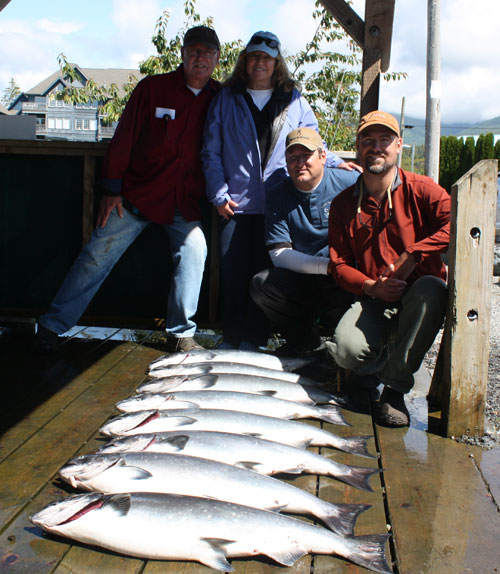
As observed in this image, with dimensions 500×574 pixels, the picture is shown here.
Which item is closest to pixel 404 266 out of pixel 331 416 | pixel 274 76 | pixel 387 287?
pixel 387 287

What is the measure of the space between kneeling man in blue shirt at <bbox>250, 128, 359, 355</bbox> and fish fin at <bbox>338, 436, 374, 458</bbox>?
4.66ft

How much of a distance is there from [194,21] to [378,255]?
912 cm

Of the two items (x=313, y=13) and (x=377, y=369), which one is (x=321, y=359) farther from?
(x=313, y=13)

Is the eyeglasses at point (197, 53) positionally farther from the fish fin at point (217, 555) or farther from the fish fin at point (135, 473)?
the fish fin at point (217, 555)

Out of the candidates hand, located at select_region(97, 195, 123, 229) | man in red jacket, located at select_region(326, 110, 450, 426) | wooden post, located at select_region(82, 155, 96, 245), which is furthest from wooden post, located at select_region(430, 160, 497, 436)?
wooden post, located at select_region(82, 155, 96, 245)

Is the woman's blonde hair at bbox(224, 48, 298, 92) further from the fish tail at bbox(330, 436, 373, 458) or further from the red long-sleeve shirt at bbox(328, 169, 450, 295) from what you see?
the fish tail at bbox(330, 436, 373, 458)

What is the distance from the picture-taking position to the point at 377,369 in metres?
3.95

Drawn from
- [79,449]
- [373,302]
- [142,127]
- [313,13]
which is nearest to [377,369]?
[373,302]

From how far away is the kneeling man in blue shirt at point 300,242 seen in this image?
4.27 metres

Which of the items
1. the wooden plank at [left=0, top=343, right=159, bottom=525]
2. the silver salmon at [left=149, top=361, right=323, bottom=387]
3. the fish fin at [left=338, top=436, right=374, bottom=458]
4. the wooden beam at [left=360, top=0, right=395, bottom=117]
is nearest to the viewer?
the wooden plank at [left=0, top=343, right=159, bottom=525]

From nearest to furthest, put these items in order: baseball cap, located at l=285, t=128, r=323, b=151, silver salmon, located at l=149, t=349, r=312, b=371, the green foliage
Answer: baseball cap, located at l=285, t=128, r=323, b=151, silver salmon, located at l=149, t=349, r=312, b=371, the green foliage

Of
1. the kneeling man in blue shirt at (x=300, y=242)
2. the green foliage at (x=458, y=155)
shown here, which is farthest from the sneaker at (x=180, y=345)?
the green foliage at (x=458, y=155)

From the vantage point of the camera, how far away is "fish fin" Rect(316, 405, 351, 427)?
3459 millimetres

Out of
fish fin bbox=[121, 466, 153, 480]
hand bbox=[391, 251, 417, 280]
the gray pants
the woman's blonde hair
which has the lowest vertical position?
fish fin bbox=[121, 466, 153, 480]
